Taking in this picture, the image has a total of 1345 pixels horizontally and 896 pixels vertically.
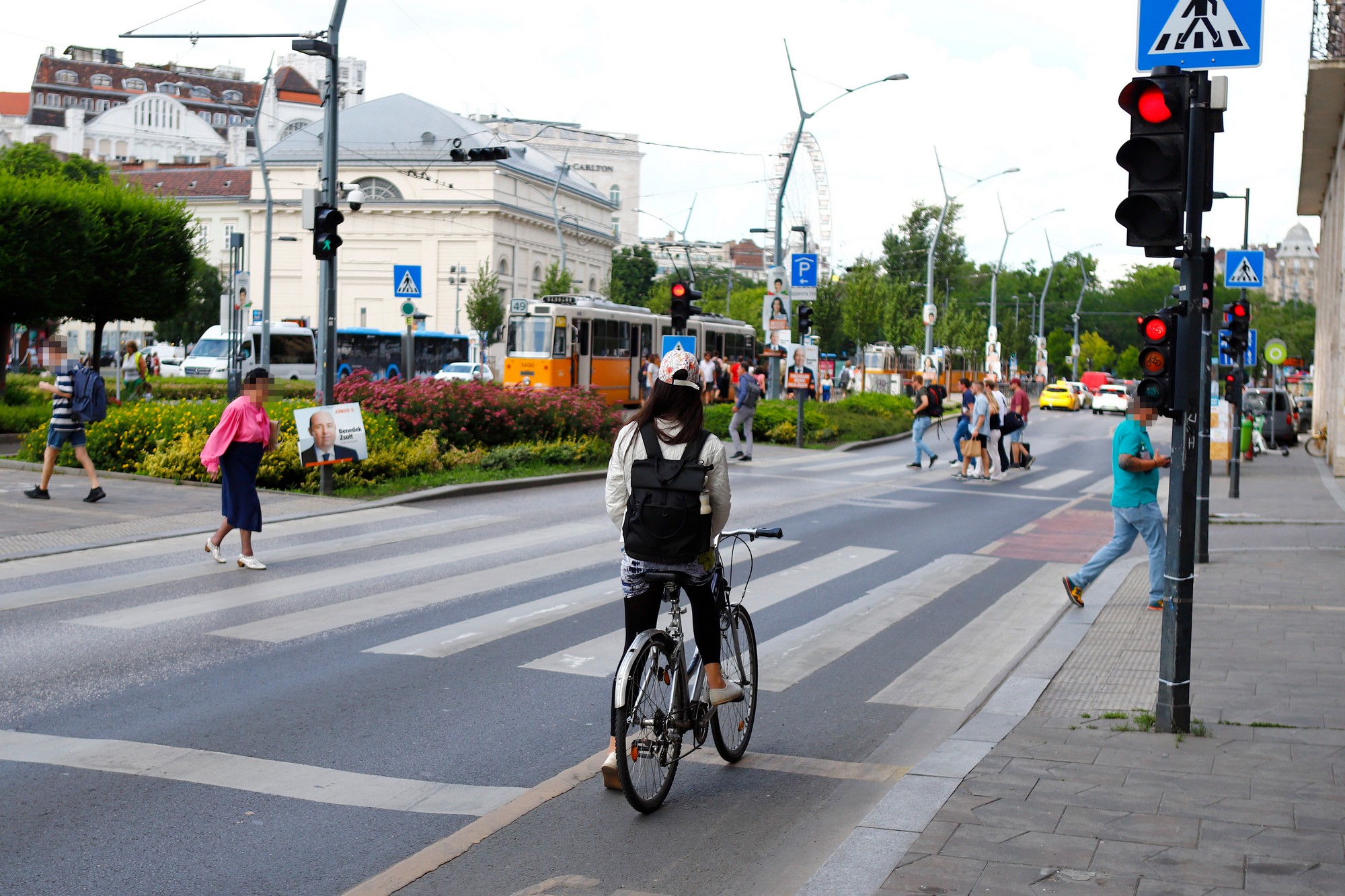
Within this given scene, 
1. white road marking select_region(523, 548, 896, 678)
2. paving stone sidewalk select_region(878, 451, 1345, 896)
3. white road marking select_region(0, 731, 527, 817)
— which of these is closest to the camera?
paving stone sidewalk select_region(878, 451, 1345, 896)

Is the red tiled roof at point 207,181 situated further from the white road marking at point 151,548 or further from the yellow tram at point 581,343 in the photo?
the white road marking at point 151,548

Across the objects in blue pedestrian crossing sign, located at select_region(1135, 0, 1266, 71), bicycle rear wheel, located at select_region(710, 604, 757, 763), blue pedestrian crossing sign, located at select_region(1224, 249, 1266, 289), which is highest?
blue pedestrian crossing sign, located at select_region(1224, 249, 1266, 289)

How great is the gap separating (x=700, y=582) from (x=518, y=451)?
52.5 ft

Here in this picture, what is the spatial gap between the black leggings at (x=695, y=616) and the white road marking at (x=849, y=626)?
6.34 ft

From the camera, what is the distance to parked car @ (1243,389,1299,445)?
37969 mm

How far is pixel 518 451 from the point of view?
70.4ft

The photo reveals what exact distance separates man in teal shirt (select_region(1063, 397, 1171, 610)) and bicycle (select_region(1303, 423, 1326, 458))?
26.8m

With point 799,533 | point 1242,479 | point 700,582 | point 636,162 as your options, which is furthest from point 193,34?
point 636,162

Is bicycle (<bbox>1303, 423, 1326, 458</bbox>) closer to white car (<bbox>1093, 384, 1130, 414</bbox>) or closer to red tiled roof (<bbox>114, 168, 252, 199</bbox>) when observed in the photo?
white car (<bbox>1093, 384, 1130, 414</bbox>)

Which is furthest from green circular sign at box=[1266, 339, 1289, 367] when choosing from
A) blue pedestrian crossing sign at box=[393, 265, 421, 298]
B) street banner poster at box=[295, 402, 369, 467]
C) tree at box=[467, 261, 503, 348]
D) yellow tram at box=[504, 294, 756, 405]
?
tree at box=[467, 261, 503, 348]

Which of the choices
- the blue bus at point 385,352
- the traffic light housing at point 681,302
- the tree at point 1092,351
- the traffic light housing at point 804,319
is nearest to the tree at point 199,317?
the blue bus at point 385,352

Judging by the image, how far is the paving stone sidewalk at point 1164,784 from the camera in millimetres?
4637

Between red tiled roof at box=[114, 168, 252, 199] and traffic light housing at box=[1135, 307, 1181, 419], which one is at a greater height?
red tiled roof at box=[114, 168, 252, 199]

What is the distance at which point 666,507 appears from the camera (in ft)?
17.9
